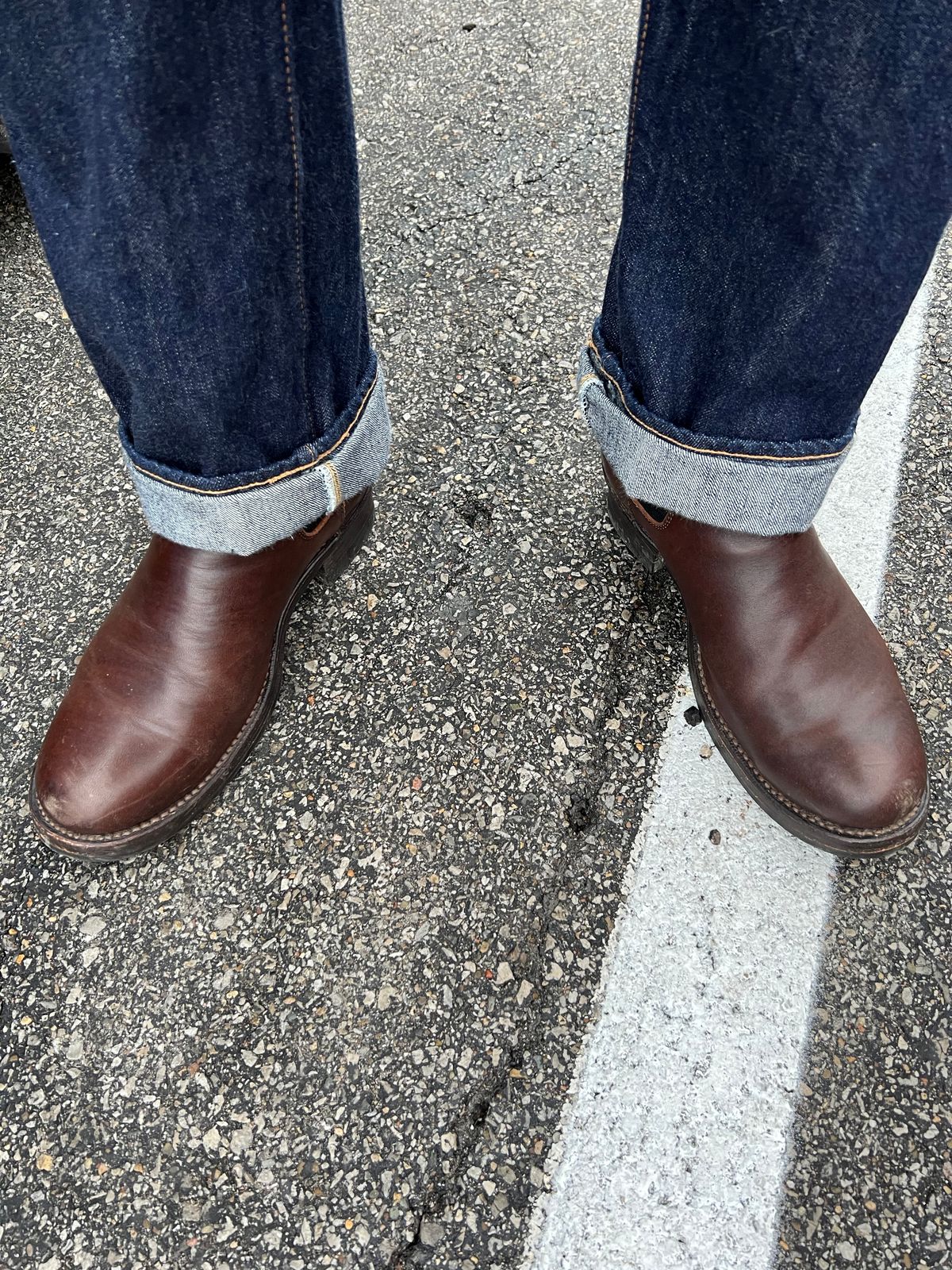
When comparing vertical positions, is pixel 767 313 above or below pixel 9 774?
above

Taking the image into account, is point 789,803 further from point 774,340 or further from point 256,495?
point 256,495

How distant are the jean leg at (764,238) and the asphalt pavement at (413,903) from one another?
1.16ft

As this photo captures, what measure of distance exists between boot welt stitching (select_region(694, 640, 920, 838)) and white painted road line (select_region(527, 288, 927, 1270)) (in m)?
0.07

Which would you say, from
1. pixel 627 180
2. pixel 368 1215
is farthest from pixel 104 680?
pixel 627 180

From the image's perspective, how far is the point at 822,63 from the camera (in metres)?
0.75

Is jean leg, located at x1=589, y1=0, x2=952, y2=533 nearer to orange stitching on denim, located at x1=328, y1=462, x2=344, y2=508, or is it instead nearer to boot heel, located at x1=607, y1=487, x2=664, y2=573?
boot heel, located at x1=607, y1=487, x2=664, y2=573

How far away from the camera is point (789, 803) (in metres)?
1.13

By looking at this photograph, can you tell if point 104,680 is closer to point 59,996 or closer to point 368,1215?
point 59,996

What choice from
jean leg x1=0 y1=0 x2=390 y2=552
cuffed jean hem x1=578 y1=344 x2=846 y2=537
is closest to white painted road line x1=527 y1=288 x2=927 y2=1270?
cuffed jean hem x1=578 y1=344 x2=846 y2=537

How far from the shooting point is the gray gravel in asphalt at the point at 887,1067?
3.06 feet

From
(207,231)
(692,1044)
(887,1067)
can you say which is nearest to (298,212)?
(207,231)

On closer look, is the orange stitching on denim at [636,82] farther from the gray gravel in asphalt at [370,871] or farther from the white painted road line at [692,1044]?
the white painted road line at [692,1044]

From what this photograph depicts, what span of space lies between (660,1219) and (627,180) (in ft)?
3.81

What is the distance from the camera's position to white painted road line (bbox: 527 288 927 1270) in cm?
94
